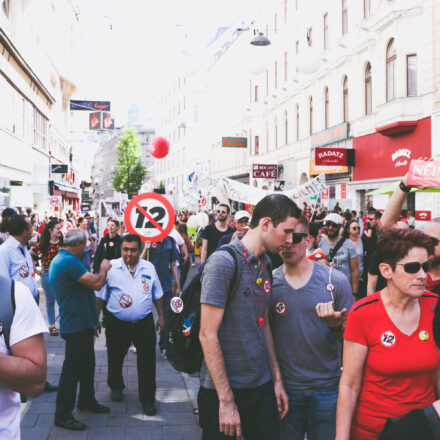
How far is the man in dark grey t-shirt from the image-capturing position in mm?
2965

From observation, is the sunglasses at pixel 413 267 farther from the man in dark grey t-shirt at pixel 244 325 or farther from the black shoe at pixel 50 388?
the black shoe at pixel 50 388

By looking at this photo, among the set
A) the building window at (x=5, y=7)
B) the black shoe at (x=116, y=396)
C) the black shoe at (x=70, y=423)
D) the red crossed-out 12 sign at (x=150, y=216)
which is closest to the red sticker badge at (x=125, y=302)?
the black shoe at (x=116, y=396)

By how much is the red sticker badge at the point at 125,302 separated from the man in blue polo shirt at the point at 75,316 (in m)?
0.29

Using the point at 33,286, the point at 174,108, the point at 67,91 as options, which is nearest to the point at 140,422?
the point at 33,286

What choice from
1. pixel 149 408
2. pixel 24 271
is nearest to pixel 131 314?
pixel 149 408

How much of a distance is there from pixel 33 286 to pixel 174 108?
67600 millimetres

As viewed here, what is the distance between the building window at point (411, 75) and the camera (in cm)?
1973

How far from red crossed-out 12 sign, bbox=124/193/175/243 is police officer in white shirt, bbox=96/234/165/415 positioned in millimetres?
1288

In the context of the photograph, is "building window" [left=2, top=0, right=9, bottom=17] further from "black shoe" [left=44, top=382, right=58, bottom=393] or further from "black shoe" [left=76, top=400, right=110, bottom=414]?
"black shoe" [left=76, top=400, right=110, bottom=414]

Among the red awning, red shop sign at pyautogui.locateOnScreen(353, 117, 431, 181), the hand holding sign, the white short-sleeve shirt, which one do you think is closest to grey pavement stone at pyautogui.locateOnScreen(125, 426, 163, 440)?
the white short-sleeve shirt

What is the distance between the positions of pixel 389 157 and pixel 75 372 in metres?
18.6

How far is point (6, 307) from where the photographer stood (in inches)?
83.0

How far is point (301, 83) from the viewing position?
3122 centimetres

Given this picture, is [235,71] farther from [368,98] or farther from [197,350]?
[197,350]
